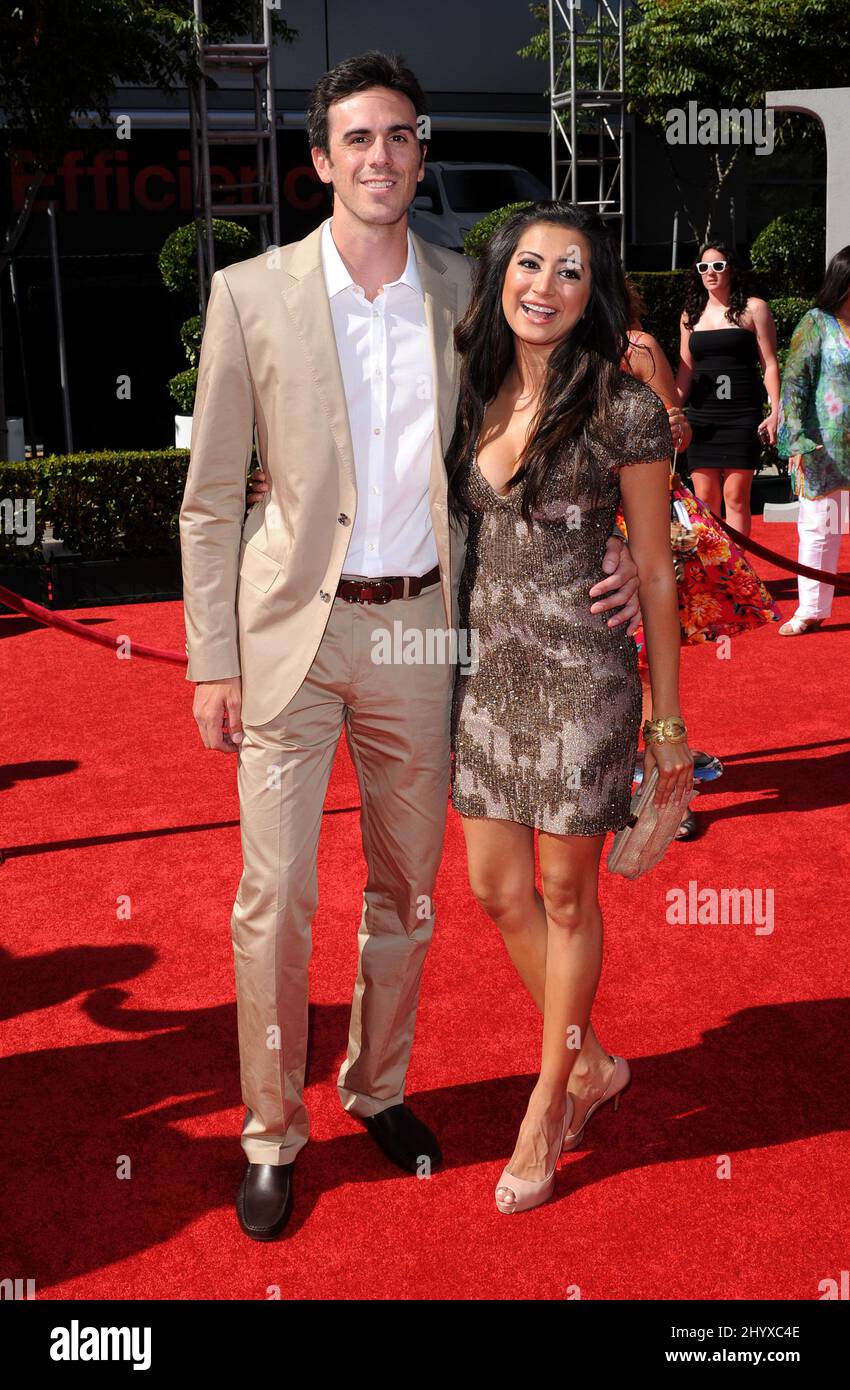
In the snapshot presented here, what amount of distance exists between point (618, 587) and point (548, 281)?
0.62m

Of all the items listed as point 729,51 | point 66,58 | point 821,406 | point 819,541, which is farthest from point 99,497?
point 729,51

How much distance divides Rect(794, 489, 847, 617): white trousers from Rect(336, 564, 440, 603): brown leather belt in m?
4.85

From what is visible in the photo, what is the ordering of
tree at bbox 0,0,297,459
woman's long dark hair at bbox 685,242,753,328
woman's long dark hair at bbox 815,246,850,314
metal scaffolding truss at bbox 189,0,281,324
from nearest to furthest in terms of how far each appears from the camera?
woman's long dark hair at bbox 815,246,850,314 → woman's long dark hair at bbox 685,242,753,328 → tree at bbox 0,0,297,459 → metal scaffolding truss at bbox 189,0,281,324

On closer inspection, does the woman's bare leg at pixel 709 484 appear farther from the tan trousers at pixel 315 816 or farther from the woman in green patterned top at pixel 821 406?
the tan trousers at pixel 315 816

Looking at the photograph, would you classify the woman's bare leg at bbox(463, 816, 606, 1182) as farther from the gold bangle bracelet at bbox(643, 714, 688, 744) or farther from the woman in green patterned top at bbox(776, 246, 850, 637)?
the woman in green patterned top at bbox(776, 246, 850, 637)

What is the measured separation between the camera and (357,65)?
9.20 feet

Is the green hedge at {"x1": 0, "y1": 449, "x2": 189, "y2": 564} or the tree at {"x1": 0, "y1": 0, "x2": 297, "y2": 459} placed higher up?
the tree at {"x1": 0, "y1": 0, "x2": 297, "y2": 459}

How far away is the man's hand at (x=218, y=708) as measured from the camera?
292 centimetres

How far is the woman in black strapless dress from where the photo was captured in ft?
26.3

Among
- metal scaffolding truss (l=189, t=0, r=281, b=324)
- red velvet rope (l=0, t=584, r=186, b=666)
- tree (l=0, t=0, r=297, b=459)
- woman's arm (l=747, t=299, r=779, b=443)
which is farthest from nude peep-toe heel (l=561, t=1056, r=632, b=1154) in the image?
tree (l=0, t=0, r=297, b=459)

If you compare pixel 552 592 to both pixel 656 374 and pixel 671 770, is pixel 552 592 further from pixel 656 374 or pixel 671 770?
pixel 656 374

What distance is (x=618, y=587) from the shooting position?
9.30 ft

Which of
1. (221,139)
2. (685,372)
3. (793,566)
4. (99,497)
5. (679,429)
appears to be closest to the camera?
(679,429)
